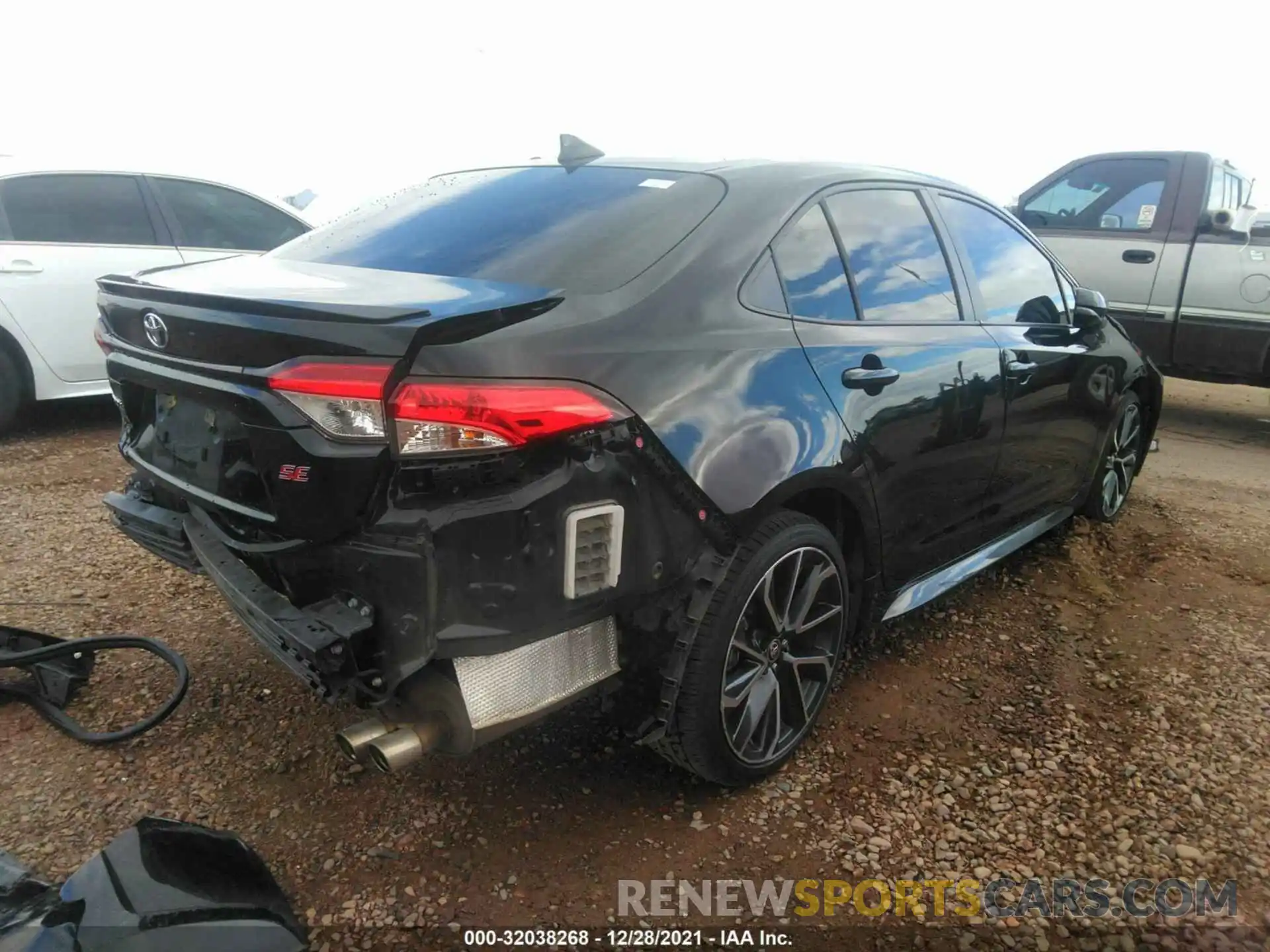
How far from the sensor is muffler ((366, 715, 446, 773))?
71.5 inches

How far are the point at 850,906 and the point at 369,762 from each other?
115 centimetres

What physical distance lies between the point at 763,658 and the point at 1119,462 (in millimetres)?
2874

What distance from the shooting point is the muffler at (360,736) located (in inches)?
72.4

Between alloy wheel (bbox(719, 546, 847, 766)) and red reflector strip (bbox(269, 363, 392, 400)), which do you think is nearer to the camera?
red reflector strip (bbox(269, 363, 392, 400))

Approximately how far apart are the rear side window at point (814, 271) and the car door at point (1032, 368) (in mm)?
765

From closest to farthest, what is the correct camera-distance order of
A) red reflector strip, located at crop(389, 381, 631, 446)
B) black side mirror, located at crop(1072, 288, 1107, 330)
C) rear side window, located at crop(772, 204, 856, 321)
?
red reflector strip, located at crop(389, 381, 631, 446)
rear side window, located at crop(772, 204, 856, 321)
black side mirror, located at crop(1072, 288, 1107, 330)

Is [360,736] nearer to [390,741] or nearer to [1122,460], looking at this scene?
[390,741]

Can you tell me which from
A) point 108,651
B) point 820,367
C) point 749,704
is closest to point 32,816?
point 108,651

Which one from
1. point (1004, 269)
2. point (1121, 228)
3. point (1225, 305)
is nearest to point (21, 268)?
point (1004, 269)

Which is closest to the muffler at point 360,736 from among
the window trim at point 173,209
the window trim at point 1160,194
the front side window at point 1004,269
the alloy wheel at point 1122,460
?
the front side window at point 1004,269

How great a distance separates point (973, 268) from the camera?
10.6ft

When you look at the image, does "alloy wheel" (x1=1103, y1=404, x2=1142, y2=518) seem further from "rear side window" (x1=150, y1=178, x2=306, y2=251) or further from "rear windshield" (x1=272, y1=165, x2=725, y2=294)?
"rear side window" (x1=150, y1=178, x2=306, y2=251)

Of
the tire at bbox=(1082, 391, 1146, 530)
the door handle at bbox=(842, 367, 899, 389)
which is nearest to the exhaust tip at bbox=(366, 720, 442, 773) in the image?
the door handle at bbox=(842, 367, 899, 389)

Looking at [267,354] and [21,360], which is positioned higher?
[267,354]
